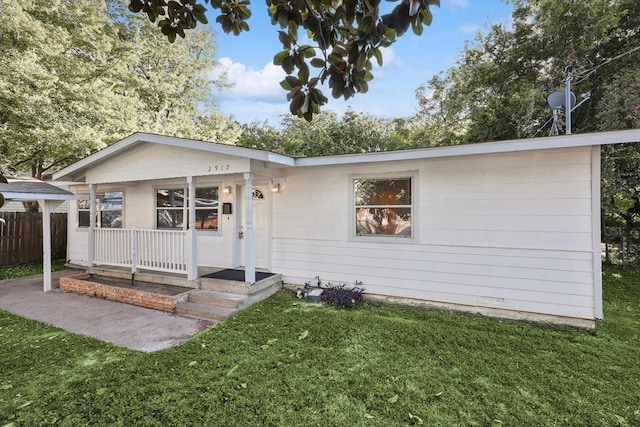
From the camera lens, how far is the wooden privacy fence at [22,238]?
9320 mm

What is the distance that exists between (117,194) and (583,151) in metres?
10.3

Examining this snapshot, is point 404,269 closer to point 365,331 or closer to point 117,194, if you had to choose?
point 365,331

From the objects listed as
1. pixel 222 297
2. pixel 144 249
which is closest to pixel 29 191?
pixel 144 249

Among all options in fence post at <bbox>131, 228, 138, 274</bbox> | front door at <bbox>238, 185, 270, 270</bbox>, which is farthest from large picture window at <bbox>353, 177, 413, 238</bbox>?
fence post at <bbox>131, 228, 138, 274</bbox>

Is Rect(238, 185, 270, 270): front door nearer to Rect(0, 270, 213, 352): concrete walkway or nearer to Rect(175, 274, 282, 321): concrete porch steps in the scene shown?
Rect(175, 274, 282, 321): concrete porch steps

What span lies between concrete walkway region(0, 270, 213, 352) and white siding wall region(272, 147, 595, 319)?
265 centimetres

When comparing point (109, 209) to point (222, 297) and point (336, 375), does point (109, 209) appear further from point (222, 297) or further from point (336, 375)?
point (336, 375)

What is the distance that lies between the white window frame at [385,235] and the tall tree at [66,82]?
8581 mm

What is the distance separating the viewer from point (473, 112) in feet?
36.0

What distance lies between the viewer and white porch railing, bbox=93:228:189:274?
6238 mm

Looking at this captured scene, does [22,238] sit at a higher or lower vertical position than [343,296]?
higher

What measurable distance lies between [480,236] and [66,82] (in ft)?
39.4

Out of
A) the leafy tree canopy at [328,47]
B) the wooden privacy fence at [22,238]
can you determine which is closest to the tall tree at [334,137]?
the wooden privacy fence at [22,238]

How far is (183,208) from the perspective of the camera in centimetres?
A: 750
